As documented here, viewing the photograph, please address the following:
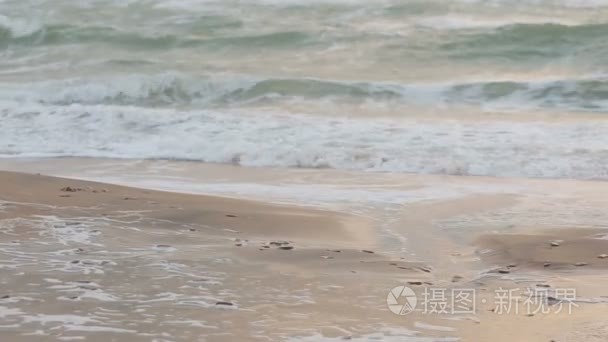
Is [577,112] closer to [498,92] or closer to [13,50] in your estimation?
[498,92]

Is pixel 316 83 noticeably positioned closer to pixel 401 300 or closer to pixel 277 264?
pixel 277 264

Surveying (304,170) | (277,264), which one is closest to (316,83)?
(304,170)

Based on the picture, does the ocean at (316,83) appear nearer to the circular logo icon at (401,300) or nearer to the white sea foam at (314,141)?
the white sea foam at (314,141)

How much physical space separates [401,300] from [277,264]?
27.7 inches

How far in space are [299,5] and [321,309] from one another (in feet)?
38.4

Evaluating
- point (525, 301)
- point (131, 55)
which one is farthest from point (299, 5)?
point (525, 301)

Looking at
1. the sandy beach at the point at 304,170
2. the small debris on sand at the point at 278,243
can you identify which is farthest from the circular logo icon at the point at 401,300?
the small debris on sand at the point at 278,243

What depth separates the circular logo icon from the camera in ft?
10.2

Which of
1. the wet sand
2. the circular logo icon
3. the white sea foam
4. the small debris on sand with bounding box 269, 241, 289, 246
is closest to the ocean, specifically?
the white sea foam

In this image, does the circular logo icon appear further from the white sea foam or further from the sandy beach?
the white sea foam

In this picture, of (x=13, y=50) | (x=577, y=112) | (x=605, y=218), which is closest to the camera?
(x=605, y=218)

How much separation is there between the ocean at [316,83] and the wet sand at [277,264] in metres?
1.72

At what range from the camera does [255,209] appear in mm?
5113

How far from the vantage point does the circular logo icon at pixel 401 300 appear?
312cm
